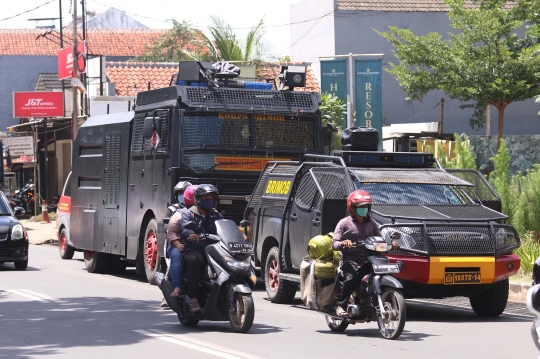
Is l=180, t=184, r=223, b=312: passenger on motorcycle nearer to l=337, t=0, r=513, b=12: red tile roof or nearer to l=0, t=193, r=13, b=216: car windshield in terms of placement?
l=0, t=193, r=13, b=216: car windshield

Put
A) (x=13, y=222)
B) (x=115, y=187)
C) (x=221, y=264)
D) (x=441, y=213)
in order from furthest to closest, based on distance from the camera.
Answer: (x=13, y=222) < (x=115, y=187) < (x=441, y=213) < (x=221, y=264)

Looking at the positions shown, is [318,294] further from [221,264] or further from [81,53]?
[81,53]

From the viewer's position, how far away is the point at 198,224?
34.1 feet

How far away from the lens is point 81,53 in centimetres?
3509

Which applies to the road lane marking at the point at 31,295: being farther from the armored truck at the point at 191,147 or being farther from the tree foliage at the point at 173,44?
the tree foliage at the point at 173,44

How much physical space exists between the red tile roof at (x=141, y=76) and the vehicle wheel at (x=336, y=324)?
26847mm

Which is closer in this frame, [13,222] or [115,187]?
[115,187]

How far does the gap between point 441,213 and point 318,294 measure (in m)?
2.31

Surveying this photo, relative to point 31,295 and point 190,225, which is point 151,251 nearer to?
point 31,295

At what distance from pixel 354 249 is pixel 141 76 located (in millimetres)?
30105

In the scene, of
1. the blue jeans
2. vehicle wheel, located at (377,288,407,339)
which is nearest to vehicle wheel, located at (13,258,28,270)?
the blue jeans

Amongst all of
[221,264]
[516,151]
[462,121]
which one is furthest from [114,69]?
[221,264]

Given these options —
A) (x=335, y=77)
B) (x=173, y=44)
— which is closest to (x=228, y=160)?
(x=335, y=77)

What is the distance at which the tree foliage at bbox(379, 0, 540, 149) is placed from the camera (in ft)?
90.5
